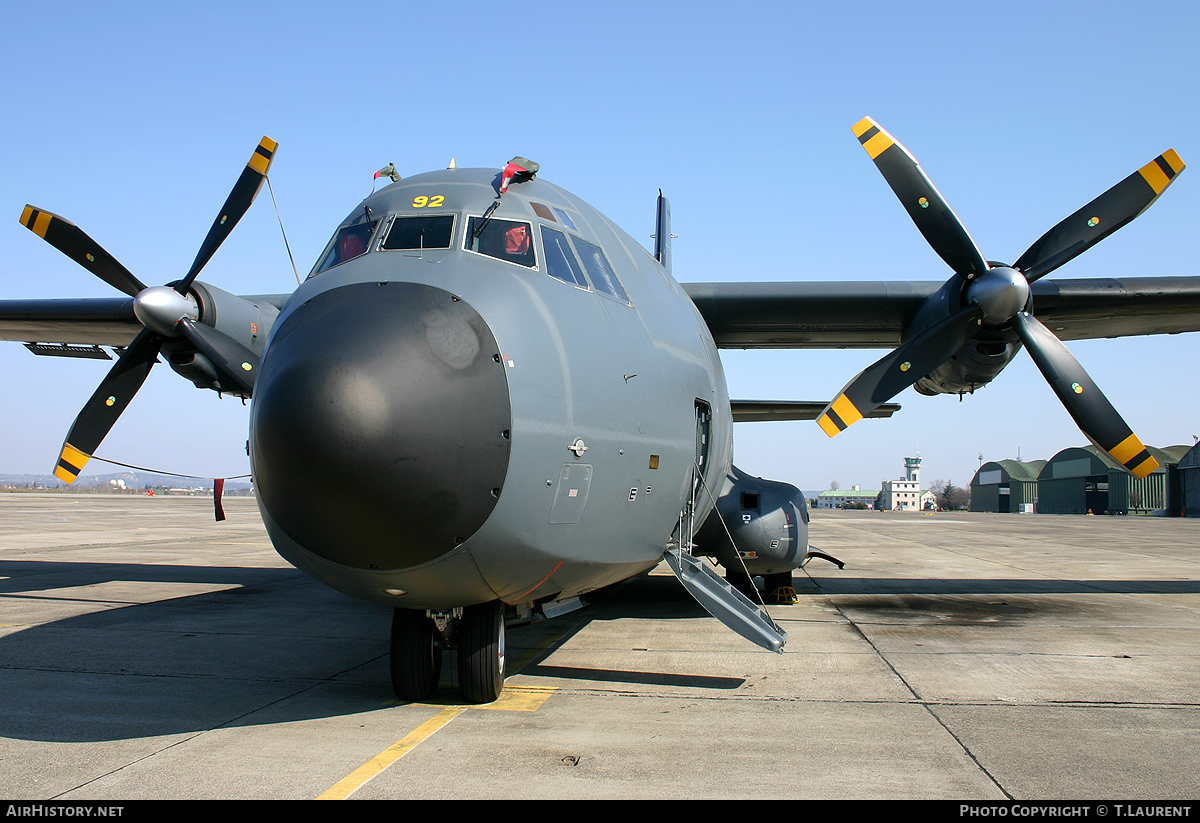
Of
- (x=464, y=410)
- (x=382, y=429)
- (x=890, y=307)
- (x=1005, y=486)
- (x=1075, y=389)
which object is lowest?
(x=1005, y=486)

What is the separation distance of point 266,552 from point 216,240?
11.5 m

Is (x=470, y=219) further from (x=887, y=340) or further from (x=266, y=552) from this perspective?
(x=266, y=552)

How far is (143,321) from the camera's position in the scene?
10984 millimetres

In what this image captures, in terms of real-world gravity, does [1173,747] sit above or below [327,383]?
below

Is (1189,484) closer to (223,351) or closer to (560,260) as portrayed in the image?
(223,351)

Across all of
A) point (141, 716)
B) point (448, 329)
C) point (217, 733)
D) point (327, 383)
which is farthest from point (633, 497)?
point (141, 716)

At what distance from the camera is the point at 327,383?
14.4 ft

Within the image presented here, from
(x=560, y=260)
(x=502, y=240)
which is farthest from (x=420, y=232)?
(x=560, y=260)

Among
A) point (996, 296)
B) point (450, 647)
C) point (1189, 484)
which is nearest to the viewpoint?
point (450, 647)

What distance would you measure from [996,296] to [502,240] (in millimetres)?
6720

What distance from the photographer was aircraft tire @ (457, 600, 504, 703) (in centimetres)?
593

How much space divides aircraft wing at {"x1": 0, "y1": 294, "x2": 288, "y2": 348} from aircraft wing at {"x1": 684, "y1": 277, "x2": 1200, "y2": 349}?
7280 millimetres

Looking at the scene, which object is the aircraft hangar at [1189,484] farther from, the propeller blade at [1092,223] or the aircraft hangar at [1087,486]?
the propeller blade at [1092,223]

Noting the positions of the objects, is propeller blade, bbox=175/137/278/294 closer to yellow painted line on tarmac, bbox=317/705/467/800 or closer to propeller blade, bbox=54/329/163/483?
propeller blade, bbox=54/329/163/483
